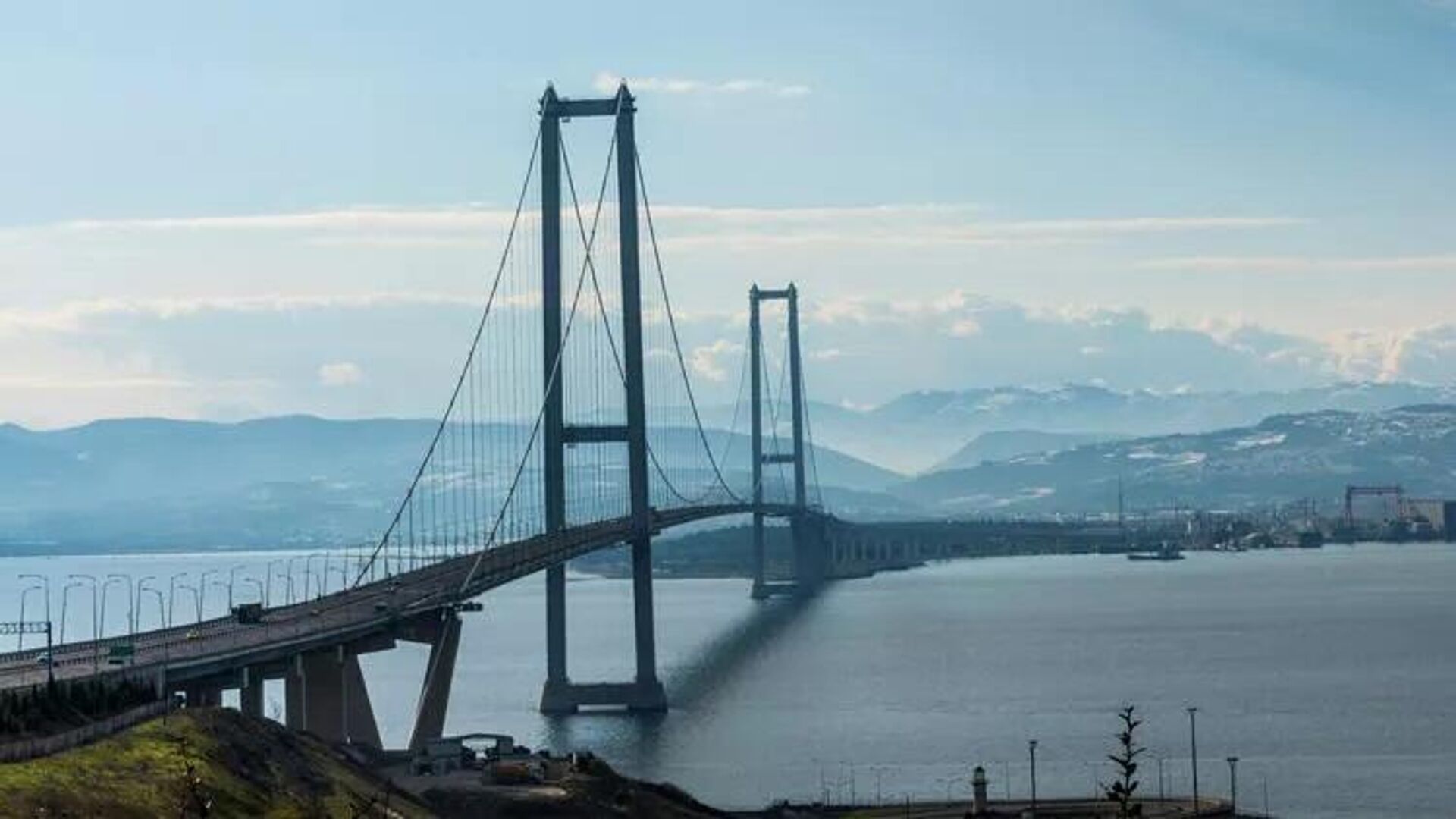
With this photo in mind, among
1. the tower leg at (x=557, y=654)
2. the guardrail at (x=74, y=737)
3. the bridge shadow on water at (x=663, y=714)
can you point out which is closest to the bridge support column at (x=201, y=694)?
the guardrail at (x=74, y=737)

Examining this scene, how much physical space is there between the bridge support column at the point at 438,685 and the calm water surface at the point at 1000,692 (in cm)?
547

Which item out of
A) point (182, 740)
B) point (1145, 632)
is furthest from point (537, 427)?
point (182, 740)

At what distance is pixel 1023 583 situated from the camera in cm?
18700

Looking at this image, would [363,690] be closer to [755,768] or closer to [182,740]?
[755,768]

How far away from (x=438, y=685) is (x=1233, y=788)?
1955cm

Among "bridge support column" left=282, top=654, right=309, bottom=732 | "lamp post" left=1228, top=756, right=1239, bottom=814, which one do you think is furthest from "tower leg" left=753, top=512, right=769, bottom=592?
"bridge support column" left=282, top=654, right=309, bottom=732

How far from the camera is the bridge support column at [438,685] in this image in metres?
65.9

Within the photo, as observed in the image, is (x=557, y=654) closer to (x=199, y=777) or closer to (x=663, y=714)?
(x=663, y=714)

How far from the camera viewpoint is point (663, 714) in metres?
85.1

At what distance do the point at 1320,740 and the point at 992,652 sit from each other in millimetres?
37043

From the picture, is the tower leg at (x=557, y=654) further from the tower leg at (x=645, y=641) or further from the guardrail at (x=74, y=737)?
the guardrail at (x=74, y=737)

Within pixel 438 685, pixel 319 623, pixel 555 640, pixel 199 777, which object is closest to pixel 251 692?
pixel 319 623

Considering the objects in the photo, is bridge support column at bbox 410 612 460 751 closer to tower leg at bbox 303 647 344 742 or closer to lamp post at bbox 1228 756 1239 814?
tower leg at bbox 303 647 344 742

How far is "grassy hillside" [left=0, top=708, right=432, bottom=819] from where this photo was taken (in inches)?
1511
